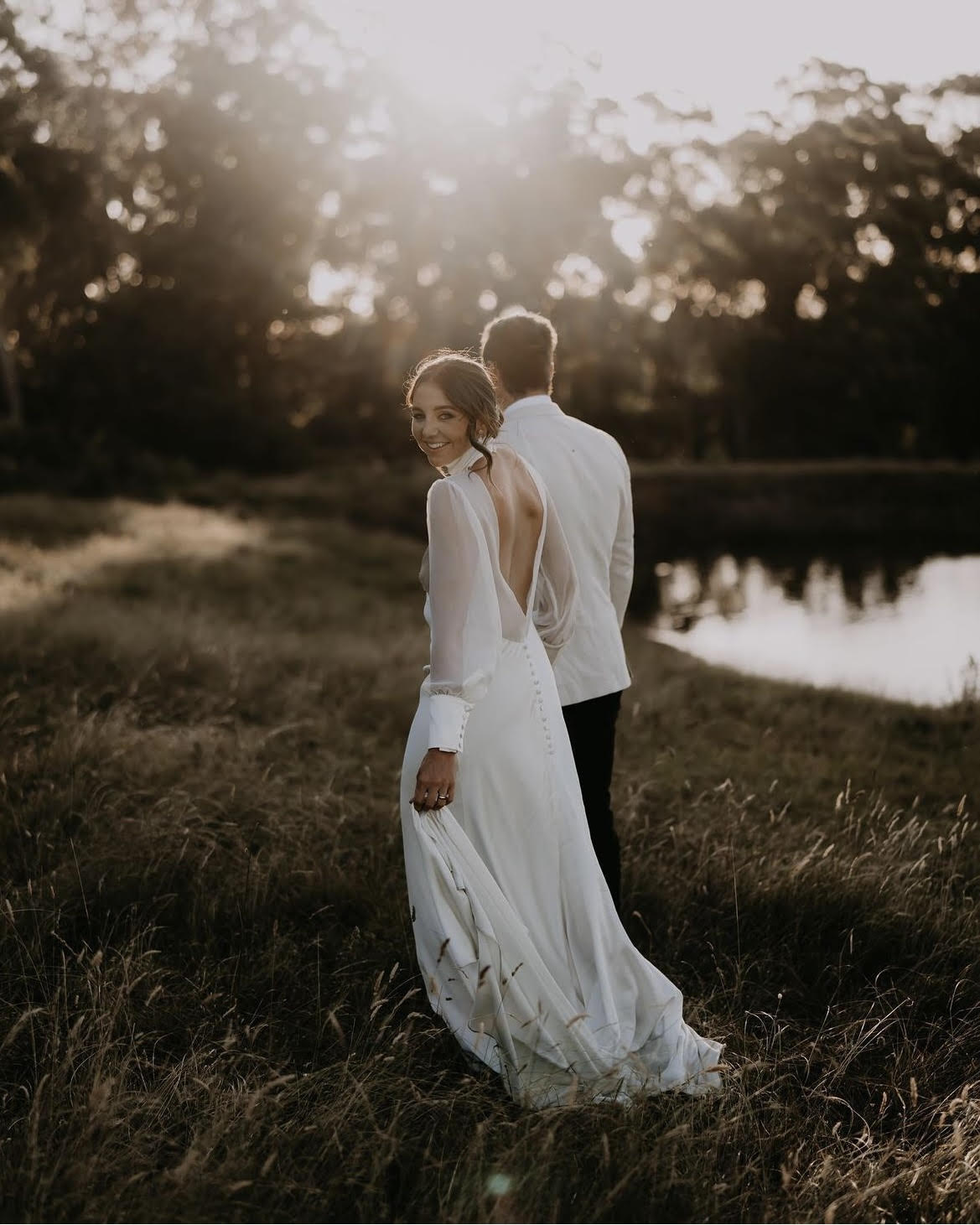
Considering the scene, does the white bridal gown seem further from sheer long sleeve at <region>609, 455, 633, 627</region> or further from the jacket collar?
sheer long sleeve at <region>609, 455, 633, 627</region>

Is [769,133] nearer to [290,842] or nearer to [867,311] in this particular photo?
[867,311]

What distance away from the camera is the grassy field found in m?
2.49

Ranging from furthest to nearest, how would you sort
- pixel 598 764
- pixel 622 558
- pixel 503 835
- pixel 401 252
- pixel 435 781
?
pixel 401 252 → pixel 622 558 → pixel 598 764 → pixel 503 835 → pixel 435 781

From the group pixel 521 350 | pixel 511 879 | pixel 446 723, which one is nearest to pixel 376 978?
pixel 511 879

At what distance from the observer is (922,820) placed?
5691mm

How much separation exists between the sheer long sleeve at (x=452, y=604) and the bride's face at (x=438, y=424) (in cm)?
12

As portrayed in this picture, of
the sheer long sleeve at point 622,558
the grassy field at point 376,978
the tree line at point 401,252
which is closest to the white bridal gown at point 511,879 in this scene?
the grassy field at point 376,978

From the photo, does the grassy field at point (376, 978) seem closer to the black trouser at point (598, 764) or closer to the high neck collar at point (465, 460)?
the black trouser at point (598, 764)

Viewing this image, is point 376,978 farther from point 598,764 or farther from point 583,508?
point 583,508

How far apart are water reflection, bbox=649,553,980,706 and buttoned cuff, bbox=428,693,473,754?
5269 millimetres

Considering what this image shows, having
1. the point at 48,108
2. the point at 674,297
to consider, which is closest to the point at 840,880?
the point at 48,108

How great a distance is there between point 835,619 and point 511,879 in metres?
14.8

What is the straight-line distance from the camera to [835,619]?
16.9 m

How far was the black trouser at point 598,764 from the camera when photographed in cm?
396
